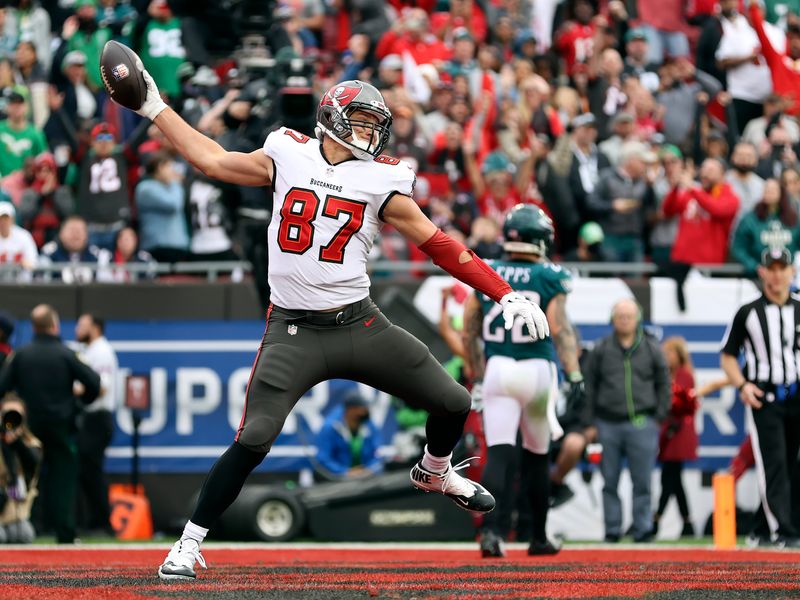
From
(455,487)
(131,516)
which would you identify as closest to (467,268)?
(455,487)

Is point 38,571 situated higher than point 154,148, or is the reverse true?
point 154,148

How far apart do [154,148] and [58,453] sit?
373 cm

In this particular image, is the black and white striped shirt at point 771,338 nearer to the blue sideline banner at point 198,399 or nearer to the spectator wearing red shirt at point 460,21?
the blue sideline banner at point 198,399

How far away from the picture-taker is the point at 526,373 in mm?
9281

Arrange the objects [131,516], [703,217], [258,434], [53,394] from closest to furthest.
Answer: [258,434] < [53,394] < [131,516] < [703,217]

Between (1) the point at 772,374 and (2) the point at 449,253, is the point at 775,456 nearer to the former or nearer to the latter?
(1) the point at 772,374

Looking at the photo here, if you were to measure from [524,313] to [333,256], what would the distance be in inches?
35.0

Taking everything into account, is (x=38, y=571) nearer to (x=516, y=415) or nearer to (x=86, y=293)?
(x=516, y=415)

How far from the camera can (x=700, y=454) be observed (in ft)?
44.6

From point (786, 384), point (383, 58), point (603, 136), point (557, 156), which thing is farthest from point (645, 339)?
point (383, 58)

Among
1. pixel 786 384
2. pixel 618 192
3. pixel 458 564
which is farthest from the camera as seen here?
pixel 618 192

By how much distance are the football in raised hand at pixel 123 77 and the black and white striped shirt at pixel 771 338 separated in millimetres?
5756

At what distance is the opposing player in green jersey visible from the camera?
30.5 ft

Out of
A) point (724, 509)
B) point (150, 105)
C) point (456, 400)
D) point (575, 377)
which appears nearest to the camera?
point (150, 105)
